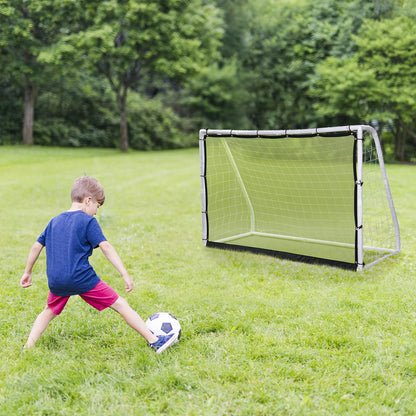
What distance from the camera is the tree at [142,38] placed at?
814 inches

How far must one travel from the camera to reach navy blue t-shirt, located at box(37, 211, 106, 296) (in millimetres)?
3180

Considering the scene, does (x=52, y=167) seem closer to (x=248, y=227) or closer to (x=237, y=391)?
(x=248, y=227)

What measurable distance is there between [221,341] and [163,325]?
1.57ft

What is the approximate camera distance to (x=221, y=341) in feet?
11.7

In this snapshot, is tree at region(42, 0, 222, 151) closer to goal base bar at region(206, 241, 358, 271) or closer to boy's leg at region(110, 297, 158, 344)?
goal base bar at region(206, 241, 358, 271)

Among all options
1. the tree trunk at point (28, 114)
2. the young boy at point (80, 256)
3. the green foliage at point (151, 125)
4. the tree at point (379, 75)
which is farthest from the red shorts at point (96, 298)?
the green foliage at point (151, 125)

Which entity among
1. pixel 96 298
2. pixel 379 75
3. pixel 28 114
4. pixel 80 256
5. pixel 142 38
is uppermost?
pixel 142 38

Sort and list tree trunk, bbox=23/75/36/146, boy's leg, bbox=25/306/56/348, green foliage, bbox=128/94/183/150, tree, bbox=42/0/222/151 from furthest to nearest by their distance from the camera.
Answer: green foliage, bbox=128/94/183/150 → tree trunk, bbox=23/75/36/146 → tree, bbox=42/0/222/151 → boy's leg, bbox=25/306/56/348

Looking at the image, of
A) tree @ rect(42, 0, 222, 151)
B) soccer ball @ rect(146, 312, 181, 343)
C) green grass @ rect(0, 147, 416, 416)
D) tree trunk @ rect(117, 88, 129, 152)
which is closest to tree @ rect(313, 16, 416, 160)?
tree @ rect(42, 0, 222, 151)

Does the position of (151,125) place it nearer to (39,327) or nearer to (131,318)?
(39,327)

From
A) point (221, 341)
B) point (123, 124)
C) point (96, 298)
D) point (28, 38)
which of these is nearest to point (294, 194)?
point (221, 341)

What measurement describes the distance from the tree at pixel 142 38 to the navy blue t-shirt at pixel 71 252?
62.5 feet

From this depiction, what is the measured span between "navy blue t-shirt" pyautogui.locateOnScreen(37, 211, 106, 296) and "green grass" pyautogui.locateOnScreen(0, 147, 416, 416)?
569mm

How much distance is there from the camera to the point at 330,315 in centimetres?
401
